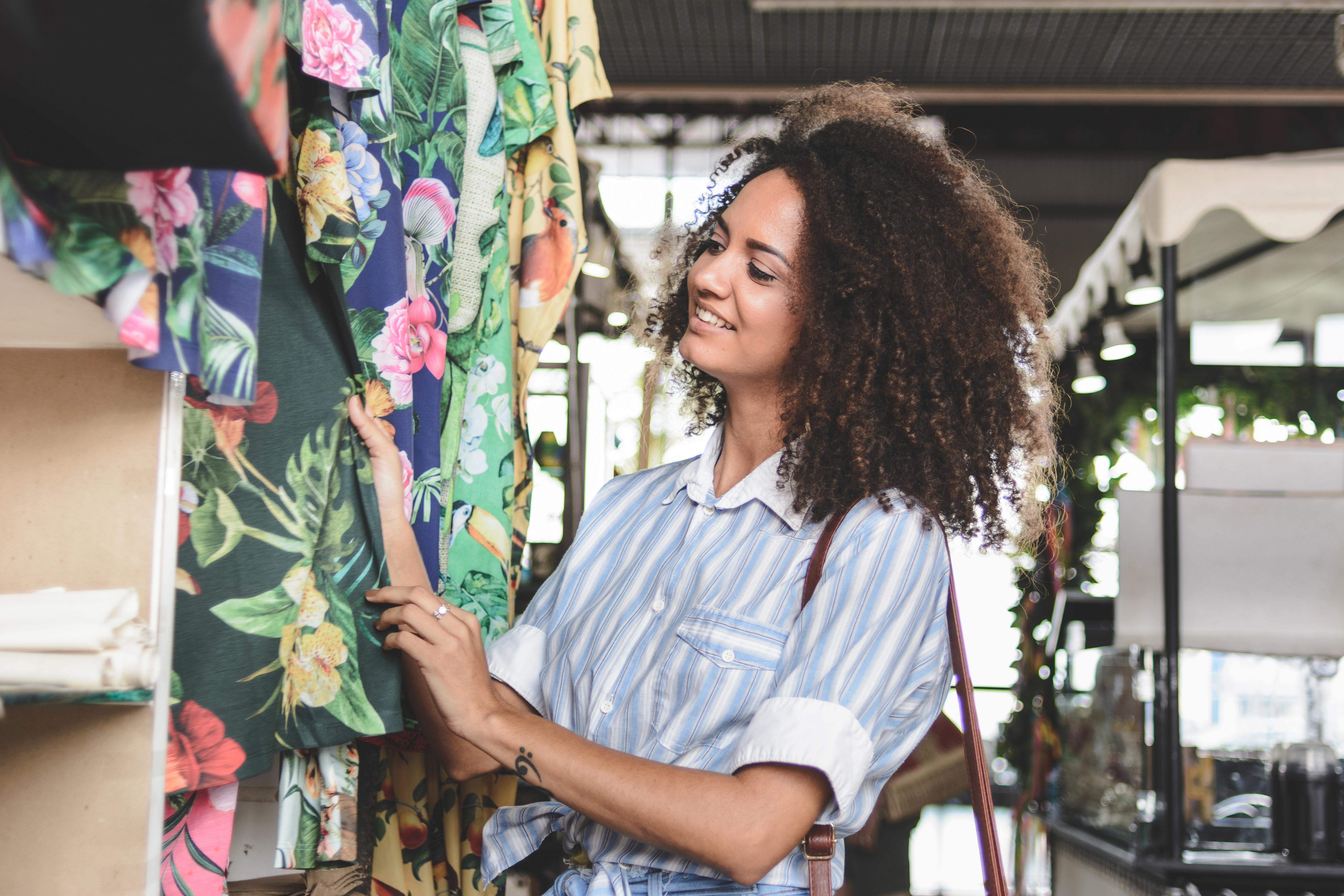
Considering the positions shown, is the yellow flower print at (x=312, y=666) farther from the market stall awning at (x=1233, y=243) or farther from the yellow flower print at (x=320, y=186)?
the market stall awning at (x=1233, y=243)

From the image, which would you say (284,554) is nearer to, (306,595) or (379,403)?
(306,595)

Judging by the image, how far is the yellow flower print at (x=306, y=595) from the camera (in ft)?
3.24

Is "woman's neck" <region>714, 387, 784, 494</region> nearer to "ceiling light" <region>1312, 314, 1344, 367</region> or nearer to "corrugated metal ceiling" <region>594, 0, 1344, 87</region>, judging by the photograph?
"corrugated metal ceiling" <region>594, 0, 1344, 87</region>

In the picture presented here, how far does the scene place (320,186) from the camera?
1046 millimetres

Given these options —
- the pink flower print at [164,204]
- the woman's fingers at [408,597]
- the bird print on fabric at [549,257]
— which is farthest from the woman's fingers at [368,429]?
the bird print on fabric at [549,257]

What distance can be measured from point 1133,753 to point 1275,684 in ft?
1.67

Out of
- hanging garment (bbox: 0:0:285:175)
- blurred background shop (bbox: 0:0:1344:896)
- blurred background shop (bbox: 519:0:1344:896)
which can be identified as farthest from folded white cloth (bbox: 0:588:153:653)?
blurred background shop (bbox: 519:0:1344:896)

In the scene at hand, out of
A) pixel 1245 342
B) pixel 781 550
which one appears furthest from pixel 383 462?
pixel 1245 342

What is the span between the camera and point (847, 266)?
5.01ft

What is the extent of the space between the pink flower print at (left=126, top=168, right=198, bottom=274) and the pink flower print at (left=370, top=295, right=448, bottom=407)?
1.41ft

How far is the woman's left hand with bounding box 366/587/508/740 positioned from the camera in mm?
1136

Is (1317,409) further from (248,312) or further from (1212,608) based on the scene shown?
(248,312)

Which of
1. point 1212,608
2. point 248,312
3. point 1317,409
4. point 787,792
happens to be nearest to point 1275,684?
point 1212,608

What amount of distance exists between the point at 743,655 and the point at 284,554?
54 centimetres
